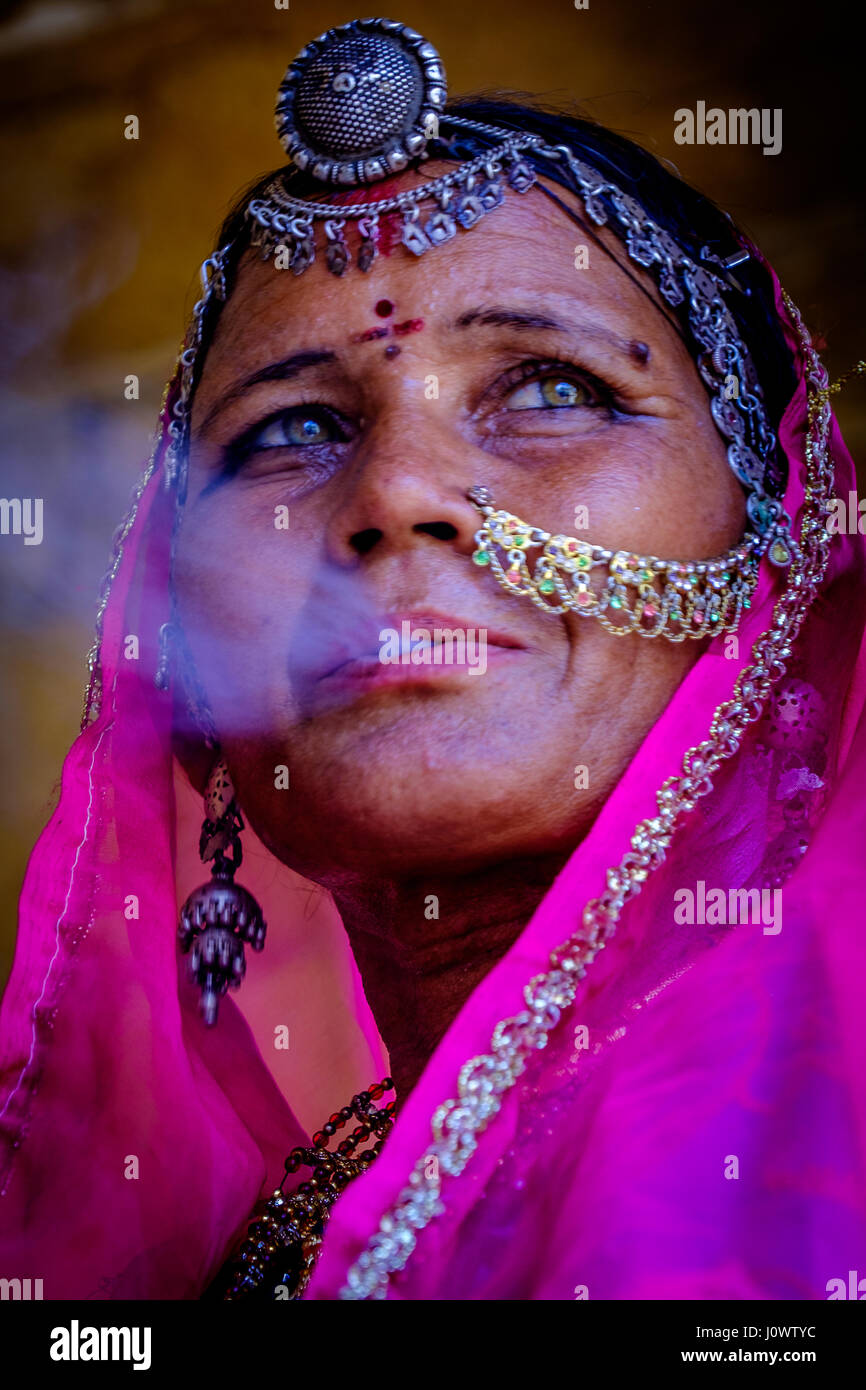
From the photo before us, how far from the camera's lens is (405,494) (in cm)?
131

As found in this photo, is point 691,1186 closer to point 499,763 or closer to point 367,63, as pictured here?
point 499,763

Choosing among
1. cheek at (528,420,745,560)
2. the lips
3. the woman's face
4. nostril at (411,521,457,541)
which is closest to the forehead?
the woman's face

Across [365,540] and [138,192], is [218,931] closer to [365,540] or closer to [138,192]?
[365,540]

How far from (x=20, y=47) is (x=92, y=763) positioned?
1.21m

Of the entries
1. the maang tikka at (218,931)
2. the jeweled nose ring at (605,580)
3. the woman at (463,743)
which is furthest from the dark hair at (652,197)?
the maang tikka at (218,931)

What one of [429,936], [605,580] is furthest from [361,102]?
[429,936]

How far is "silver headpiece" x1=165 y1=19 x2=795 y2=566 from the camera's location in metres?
1.50

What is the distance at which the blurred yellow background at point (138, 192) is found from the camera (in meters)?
1.83

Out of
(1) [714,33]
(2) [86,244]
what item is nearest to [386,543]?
(1) [714,33]

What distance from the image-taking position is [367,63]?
1.58 m

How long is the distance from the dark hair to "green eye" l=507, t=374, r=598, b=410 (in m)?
0.18

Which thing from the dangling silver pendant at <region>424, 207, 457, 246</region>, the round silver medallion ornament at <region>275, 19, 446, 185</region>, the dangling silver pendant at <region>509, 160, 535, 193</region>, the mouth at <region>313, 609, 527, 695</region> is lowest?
the mouth at <region>313, 609, 527, 695</region>

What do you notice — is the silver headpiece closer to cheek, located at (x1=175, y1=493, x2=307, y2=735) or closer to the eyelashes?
the eyelashes

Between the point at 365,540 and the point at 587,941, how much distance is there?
46cm
